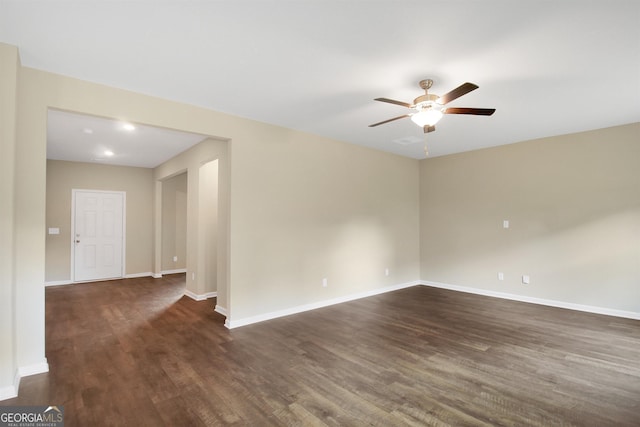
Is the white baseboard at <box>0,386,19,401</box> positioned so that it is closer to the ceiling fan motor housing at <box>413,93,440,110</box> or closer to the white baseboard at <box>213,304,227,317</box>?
the white baseboard at <box>213,304,227,317</box>

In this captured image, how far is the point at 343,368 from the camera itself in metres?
2.75

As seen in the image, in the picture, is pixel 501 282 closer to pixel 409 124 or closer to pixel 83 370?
pixel 409 124

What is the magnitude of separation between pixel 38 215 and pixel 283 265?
265 centimetres

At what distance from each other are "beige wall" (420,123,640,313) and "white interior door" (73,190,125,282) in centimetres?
696

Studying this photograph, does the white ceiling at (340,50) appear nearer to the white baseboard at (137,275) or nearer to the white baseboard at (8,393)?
the white baseboard at (8,393)

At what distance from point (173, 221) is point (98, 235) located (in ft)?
5.08

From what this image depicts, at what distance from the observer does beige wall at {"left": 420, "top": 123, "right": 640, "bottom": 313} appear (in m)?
4.25

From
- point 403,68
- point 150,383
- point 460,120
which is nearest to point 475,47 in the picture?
point 403,68

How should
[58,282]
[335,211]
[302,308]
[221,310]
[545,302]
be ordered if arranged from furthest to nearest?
[58,282], [335,211], [545,302], [302,308], [221,310]

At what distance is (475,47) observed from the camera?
2.33 meters

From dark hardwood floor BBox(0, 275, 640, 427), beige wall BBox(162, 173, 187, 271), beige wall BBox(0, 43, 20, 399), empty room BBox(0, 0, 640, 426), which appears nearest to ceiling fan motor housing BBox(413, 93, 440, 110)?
empty room BBox(0, 0, 640, 426)

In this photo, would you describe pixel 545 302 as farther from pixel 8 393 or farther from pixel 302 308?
pixel 8 393

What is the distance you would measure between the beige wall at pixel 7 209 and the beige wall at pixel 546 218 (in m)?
6.12

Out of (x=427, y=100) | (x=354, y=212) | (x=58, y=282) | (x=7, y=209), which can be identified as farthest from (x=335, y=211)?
(x=58, y=282)
